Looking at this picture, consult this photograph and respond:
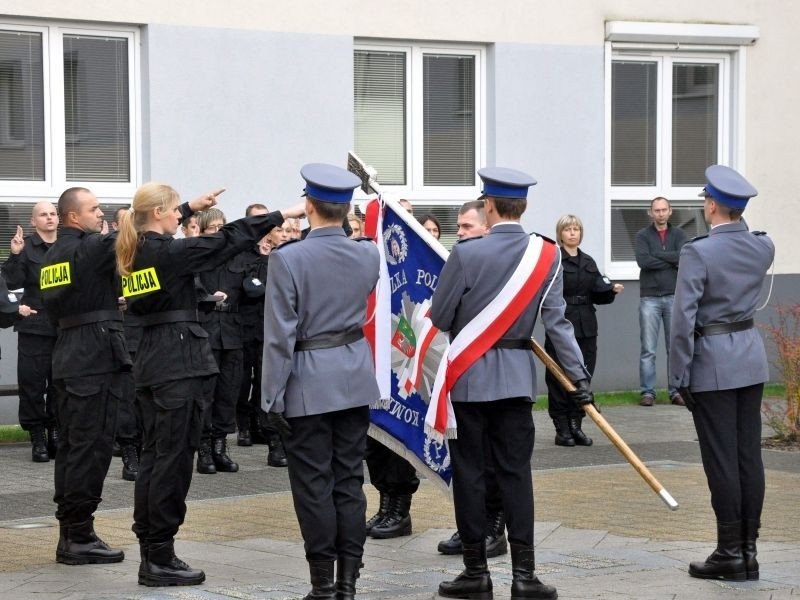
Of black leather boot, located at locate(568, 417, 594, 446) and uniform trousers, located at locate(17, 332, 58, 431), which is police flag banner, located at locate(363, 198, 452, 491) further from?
black leather boot, located at locate(568, 417, 594, 446)

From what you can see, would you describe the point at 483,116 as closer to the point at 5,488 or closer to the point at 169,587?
the point at 5,488

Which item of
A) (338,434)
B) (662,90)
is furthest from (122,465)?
(662,90)

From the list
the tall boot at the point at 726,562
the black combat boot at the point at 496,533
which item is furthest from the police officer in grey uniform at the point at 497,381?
the tall boot at the point at 726,562

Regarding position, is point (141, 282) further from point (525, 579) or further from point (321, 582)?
point (525, 579)

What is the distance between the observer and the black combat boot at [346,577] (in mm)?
6699

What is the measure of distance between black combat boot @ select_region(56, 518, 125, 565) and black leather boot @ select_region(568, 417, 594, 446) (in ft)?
18.6

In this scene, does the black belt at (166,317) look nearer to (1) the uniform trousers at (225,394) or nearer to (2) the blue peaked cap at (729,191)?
(2) the blue peaked cap at (729,191)

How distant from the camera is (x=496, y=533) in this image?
792 centimetres

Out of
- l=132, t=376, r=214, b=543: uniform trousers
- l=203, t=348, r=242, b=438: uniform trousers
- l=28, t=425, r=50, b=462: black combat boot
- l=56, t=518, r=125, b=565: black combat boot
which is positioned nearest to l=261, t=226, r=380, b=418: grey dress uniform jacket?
l=132, t=376, r=214, b=543: uniform trousers

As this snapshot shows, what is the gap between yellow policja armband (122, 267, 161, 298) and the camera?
24.1 ft

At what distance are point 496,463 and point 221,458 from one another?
15.1 feet

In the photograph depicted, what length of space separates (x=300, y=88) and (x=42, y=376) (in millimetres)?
4488

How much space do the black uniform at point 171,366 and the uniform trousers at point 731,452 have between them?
2381 mm

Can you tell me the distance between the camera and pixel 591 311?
13125 millimetres
